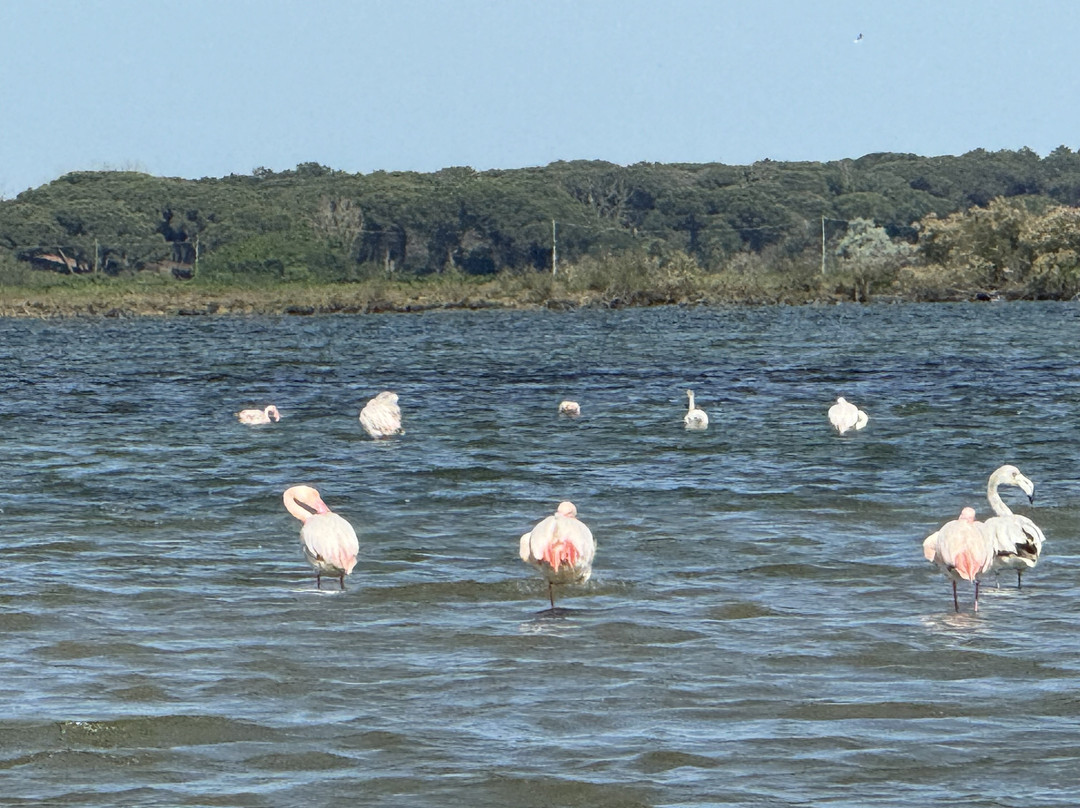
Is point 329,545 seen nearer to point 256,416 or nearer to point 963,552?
point 963,552

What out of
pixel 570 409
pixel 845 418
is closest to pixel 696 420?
pixel 845 418

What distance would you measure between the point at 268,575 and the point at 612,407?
15813 mm

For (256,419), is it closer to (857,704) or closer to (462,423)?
(462,423)

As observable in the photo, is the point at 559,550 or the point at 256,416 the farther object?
the point at 256,416

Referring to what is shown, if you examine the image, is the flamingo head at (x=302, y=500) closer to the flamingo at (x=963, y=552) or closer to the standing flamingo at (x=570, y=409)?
the flamingo at (x=963, y=552)

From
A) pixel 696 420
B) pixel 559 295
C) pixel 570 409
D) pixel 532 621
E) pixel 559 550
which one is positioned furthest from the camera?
pixel 559 295

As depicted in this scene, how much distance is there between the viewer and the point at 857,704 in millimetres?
8031

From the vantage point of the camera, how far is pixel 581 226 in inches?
4683

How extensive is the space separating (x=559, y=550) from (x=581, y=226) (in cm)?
10938

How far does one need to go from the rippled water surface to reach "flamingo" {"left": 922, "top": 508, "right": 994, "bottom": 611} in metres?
0.24

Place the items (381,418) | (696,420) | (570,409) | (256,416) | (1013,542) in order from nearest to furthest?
1. (1013,542)
2. (381,418)
3. (696,420)
4. (256,416)
5. (570,409)

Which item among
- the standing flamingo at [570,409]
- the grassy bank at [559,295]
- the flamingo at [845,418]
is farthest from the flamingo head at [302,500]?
the grassy bank at [559,295]

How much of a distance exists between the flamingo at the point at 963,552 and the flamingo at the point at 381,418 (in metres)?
12.2

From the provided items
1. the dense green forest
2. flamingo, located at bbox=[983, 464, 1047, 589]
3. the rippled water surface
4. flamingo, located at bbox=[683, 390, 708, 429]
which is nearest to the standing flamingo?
the rippled water surface
